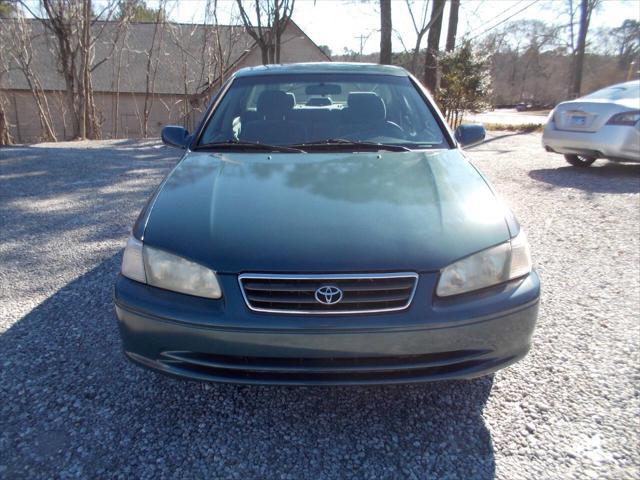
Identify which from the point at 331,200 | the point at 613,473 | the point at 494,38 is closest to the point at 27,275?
the point at 331,200

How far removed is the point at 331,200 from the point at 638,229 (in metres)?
4.08

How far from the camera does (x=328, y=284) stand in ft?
5.98

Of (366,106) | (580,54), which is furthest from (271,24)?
(580,54)

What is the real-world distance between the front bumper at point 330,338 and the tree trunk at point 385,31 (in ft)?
40.0

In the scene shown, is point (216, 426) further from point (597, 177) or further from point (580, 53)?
point (580, 53)

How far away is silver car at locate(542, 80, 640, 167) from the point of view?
6.72 metres

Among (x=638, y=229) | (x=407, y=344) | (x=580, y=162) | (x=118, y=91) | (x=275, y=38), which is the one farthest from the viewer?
(x=118, y=91)

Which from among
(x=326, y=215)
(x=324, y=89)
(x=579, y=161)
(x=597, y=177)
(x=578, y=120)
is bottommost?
(x=597, y=177)

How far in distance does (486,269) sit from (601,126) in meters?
6.30

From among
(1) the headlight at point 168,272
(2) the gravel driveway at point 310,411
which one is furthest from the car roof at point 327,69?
(1) the headlight at point 168,272

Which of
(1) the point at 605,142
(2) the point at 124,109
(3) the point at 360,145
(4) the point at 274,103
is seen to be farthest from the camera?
(2) the point at 124,109

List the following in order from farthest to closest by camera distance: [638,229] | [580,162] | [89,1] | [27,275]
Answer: [89,1]
[580,162]
[638,229]
[27,275]

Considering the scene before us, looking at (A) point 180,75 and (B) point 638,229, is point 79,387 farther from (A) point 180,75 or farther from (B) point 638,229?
(A) point 180,75

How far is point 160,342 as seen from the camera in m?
1.90
